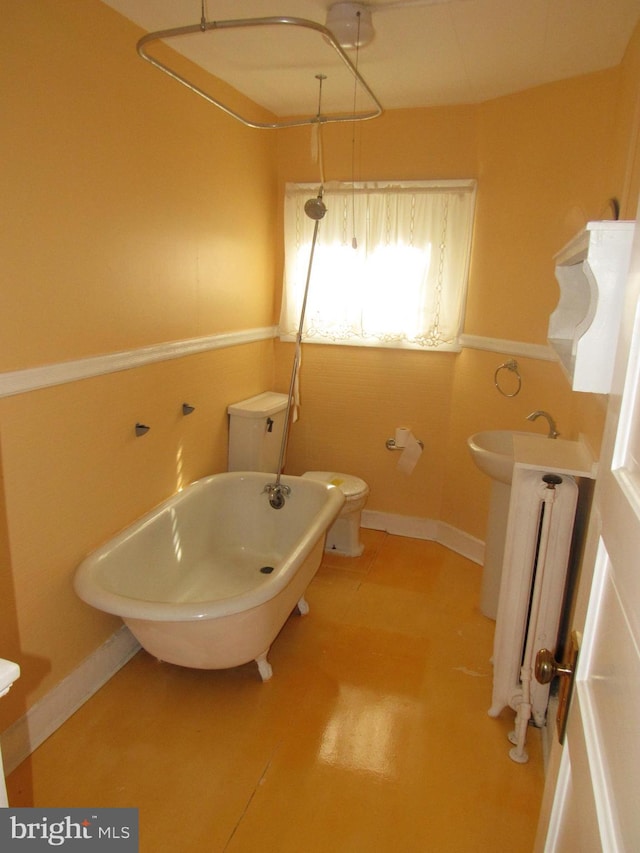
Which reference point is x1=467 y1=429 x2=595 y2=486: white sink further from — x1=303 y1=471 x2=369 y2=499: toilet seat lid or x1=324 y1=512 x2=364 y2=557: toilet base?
x1=324 y1=512 x2=364 y2=557: toilet base

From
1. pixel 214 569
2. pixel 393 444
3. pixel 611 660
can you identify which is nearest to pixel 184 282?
pixel 214 569

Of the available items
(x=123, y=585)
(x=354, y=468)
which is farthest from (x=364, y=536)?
(x=123, y=585)

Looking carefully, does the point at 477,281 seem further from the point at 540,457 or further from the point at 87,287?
the point at 87,287

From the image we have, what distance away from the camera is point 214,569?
9.42 feet

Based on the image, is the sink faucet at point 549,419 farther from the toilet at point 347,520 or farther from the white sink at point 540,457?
the toilet at point 347,520

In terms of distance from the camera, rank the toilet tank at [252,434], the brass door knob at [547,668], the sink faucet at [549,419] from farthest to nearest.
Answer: the toilet tank at [252,434], the sink faucet at [549,419], the brass door knob at [547,668]

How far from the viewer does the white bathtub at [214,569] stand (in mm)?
1959

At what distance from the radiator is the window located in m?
1.56

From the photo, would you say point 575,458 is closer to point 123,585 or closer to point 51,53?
point 123,585

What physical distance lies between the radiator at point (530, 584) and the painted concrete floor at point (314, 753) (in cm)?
18

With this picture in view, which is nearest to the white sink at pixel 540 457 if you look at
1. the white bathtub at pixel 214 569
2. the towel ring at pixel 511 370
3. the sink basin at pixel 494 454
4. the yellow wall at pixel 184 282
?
the sink basin at pixel 494 454

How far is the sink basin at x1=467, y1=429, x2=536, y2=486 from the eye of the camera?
248 centimetres

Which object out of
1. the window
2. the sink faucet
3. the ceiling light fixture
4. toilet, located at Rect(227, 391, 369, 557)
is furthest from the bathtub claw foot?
the ceiling light fixture

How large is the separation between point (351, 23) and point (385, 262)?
1358 millimetres
